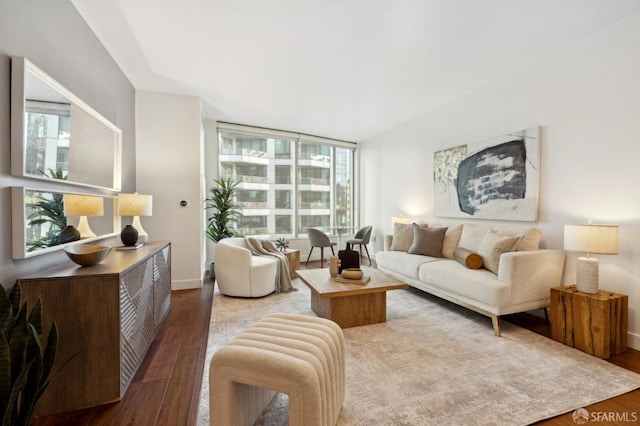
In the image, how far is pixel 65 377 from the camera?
61.3 inches

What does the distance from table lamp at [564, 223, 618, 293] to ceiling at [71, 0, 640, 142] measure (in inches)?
69.4

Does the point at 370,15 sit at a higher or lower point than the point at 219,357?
higher

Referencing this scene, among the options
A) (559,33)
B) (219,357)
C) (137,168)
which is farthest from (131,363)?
(559,33)

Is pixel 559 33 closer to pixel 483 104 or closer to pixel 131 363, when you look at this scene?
pixel 483 104

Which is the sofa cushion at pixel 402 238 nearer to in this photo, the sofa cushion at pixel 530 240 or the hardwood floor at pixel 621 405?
the sofa cushion at pixel 530 240

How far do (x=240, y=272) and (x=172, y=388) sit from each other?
1.69 m

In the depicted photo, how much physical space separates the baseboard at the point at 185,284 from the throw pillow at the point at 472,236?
11.9ft

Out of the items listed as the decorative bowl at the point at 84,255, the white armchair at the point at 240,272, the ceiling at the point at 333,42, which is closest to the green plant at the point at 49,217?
the decorative bowl at the point at 84,255

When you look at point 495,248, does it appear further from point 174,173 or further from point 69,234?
point 174,173

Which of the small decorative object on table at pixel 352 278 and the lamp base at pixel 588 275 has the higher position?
the lamp base at pixel 588 275

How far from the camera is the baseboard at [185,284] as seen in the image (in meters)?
3.82

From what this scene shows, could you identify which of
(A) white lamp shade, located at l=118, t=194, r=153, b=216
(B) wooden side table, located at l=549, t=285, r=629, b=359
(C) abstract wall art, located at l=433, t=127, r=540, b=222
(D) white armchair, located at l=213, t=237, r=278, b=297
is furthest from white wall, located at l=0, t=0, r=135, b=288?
(C) abstract wall art, located at l=433, t=127, r=540, b=222

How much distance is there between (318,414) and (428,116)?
4.57m

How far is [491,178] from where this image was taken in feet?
11.4
